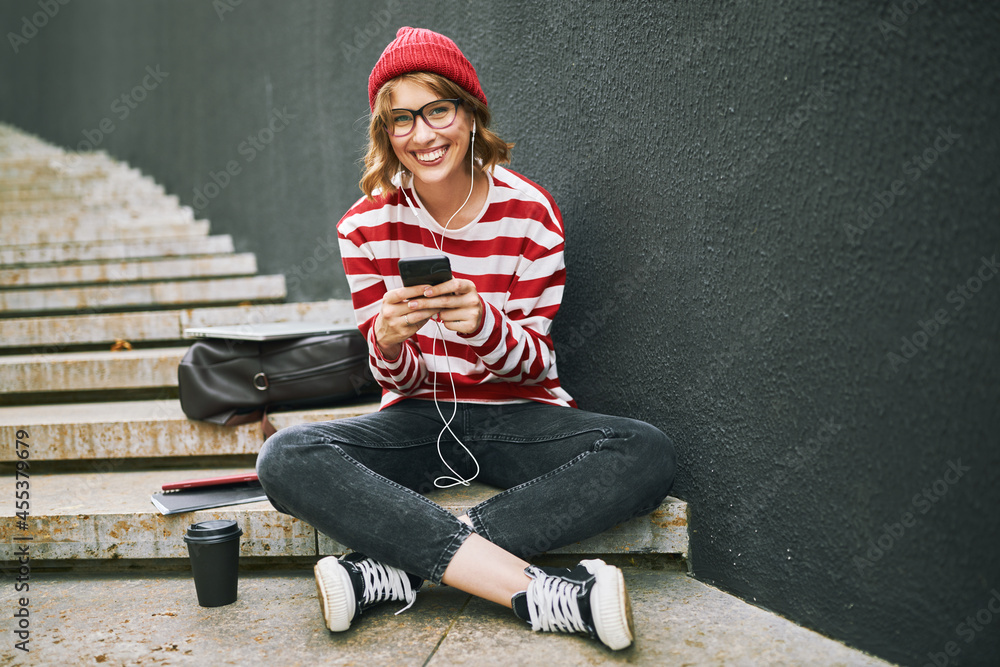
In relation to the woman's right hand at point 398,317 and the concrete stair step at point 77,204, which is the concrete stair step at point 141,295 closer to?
the concrete stair step at point 77,204

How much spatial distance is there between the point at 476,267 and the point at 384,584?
783 millimetres

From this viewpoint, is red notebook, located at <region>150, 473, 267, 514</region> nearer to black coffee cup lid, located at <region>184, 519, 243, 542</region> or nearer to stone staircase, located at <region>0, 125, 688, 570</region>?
stone staircase, located at <region>0, 125, 688, 570</region>

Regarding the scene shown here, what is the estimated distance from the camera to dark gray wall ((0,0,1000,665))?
103cm

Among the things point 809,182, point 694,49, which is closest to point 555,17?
point 694,49

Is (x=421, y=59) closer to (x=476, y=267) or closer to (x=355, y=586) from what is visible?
(x=476, y=267)

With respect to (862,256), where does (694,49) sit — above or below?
above

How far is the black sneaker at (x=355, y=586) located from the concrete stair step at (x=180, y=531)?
23cm

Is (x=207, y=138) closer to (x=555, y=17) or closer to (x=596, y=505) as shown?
(x=555, y=17)

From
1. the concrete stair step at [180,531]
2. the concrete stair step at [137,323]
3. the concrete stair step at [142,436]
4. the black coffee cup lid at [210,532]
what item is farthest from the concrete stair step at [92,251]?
the black coffee cup lid at [210,532]

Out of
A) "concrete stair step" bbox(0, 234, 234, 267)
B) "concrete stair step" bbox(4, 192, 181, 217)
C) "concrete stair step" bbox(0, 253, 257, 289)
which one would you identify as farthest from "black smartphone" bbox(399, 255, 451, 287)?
"concrete stair step" bbox(4, 192, 181, 217)

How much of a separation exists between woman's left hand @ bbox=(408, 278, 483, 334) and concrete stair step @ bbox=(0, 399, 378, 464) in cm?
81

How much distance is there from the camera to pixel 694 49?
1.48m

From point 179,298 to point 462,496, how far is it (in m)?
2.36

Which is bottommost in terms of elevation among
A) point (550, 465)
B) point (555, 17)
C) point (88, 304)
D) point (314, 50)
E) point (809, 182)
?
point (550, 465)
